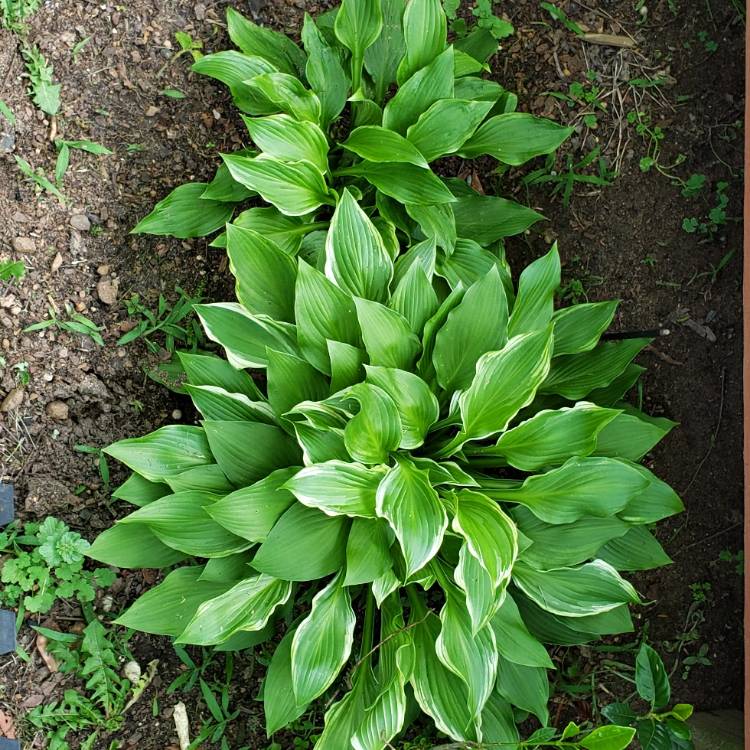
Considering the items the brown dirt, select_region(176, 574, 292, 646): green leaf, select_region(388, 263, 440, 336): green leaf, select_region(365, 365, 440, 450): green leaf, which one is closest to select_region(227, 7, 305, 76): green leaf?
the brown dirt

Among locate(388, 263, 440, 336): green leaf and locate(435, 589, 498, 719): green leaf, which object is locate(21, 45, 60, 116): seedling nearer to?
locate(388, 263, 440, 336): green leaf

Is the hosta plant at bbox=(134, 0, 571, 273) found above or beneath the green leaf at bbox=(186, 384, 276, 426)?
above

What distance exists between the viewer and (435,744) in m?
→ 2.12

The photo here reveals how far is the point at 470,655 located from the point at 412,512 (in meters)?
0.39

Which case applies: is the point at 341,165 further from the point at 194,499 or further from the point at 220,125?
the point at 194,499

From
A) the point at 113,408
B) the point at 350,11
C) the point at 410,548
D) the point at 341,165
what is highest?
the point at 350,11

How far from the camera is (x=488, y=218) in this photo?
2.11 meters

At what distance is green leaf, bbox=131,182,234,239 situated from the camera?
2059mm

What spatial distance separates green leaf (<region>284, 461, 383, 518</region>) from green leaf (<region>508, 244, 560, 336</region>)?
0.51m

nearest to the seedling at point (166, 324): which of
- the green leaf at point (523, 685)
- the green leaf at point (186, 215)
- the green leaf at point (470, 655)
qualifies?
the green leaf at point (186, 215)

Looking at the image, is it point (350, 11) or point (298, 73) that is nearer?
point (350, 11)

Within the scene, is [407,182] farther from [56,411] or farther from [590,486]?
[56,411]

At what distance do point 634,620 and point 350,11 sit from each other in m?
1.90

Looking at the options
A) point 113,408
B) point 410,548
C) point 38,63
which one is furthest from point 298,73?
point 410,548
